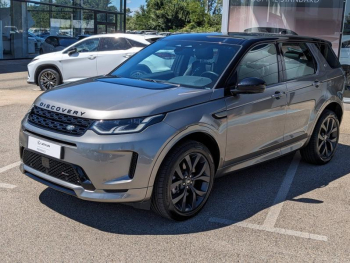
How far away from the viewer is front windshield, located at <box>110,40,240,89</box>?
4613 mm

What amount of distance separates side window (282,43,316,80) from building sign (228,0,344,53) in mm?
6871

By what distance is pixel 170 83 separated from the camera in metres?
4.59

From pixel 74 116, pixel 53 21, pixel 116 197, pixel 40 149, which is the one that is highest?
pixel 53 21

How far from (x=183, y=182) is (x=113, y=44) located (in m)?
8.67

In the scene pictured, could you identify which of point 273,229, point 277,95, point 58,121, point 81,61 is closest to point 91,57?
point 81,61

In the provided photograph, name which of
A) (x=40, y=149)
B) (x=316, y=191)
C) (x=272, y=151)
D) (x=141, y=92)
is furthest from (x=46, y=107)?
(x=316, y=191)

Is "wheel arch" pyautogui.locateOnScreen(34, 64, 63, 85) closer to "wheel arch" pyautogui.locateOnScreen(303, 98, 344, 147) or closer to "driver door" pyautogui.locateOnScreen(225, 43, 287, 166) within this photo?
"wheel arch" pyautogui.locateOnScreen(303, 98, 344, 147)

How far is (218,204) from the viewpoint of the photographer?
4.62m

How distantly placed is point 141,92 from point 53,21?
22418 mm

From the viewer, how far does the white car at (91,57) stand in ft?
39.3

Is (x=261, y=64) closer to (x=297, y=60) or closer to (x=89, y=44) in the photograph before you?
(x=297, y=60)

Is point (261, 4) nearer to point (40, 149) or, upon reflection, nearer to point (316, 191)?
point (316, 191)

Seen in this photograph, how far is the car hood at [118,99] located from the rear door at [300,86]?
4.58 ft

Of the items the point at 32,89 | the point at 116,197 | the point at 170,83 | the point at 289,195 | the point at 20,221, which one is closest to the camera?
the point at 116,197
